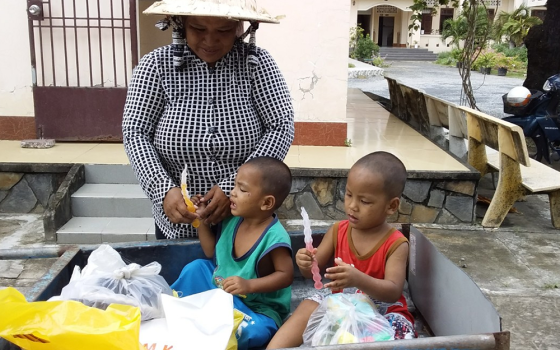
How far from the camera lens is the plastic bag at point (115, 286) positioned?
1.69 metres

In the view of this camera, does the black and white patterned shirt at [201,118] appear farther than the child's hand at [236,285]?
Yes

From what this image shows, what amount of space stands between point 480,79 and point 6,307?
75.6ft

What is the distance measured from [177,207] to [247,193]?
258mm

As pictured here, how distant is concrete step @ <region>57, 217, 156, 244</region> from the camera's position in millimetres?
4715

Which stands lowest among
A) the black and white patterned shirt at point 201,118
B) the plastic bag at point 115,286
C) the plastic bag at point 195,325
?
the plastic bag at point 195,325

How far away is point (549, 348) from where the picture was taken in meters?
3.26

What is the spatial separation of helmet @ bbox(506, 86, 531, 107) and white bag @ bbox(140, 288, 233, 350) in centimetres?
641

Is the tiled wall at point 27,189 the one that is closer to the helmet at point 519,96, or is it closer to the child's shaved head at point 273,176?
the child's shaved head at point 273,176

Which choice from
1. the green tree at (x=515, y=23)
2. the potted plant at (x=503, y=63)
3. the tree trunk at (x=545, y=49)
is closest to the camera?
the tree trunk at (x=545, y=49)

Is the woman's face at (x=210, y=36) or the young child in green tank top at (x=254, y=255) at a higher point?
the woman's face at (x=210, y=36)

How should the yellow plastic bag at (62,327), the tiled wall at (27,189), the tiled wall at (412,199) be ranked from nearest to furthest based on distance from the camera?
the yellow plastic bag at (62,327) → the tiled wall at (412,199) → the tiled wall at (27,189)

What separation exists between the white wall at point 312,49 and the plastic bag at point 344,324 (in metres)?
4.57

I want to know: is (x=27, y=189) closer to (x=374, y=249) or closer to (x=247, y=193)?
(x=247, y=193)

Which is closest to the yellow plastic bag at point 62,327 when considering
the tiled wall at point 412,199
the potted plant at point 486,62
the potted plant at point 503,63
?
the tiled wall at point 412,199
